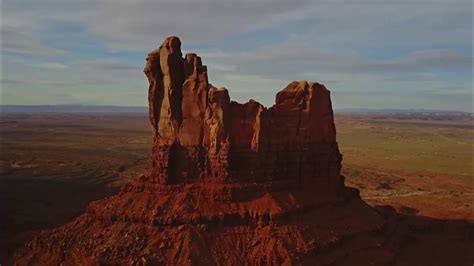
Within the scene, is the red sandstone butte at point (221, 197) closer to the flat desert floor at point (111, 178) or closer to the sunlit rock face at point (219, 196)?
the sunlit rock face at point (219, 196)

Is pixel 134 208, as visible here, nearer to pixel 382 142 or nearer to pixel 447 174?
pixel 447 174

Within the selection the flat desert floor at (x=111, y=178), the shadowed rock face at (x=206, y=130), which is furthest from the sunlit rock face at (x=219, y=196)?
the flat desert floor at (x=111, y=178)

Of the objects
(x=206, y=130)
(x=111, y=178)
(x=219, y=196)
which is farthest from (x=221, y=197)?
(x=111, y=178)

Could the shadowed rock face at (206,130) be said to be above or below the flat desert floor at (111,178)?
above

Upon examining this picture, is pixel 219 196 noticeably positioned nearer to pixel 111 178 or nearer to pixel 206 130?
pixel 206 130

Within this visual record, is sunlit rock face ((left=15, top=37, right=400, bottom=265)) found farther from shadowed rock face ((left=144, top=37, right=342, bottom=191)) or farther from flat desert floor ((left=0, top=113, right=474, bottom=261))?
flat desert floor ((left=0, top=113, right=474, bottom=261))
